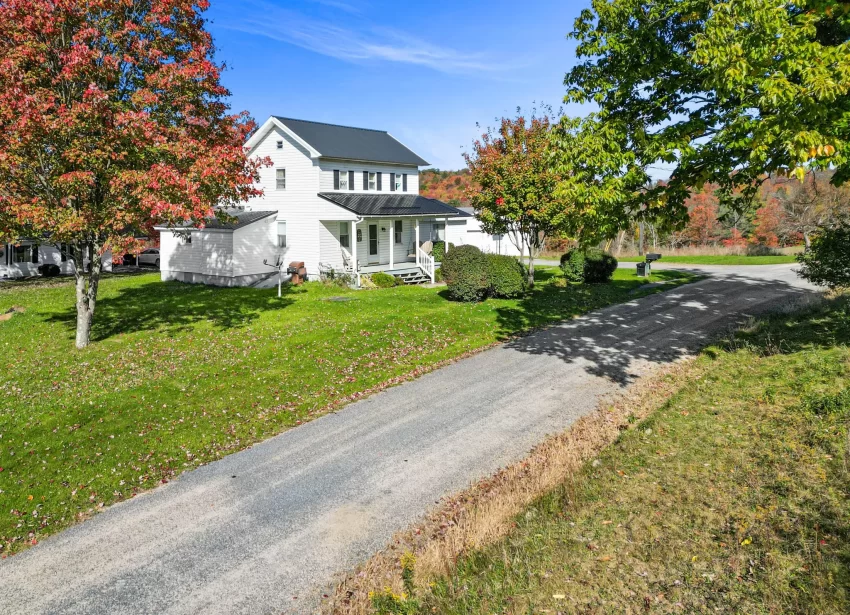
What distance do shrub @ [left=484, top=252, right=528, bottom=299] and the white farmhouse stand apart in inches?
333

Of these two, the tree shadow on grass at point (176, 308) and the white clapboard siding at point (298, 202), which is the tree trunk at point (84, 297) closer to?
the tree shadow on grass at point (176, 308)

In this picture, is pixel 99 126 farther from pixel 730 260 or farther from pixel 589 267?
pixel 730 260

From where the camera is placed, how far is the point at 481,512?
6996mm

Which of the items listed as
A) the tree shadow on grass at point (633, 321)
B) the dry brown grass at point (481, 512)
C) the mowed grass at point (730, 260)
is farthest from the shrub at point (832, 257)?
the mowed grass at point (730, 260)

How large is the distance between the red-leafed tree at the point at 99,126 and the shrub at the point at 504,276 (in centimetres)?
1049

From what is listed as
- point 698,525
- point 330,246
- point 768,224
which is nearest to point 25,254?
point 330,246

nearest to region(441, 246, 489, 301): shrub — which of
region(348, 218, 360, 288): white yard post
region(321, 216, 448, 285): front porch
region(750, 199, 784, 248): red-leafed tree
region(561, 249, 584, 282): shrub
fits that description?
region(561, 249, 584, 282): shrub

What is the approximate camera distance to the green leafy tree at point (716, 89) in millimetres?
8125

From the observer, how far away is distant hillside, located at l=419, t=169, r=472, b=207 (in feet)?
290

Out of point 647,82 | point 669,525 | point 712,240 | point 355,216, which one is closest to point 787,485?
point 669,525

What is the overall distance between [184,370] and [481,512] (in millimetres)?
10188

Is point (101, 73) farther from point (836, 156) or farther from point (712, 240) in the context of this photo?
point (712, 240)

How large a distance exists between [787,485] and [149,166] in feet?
58.1

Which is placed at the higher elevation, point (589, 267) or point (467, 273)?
point (589, 267)
